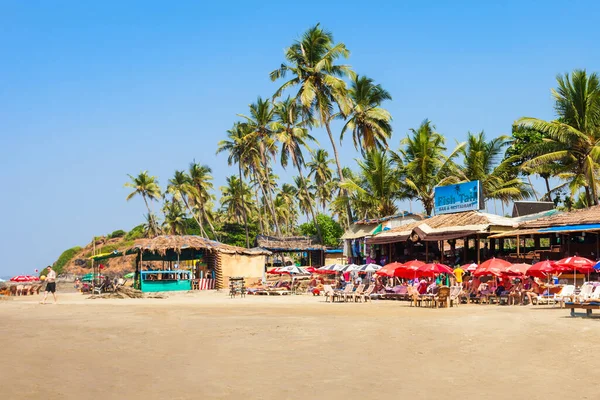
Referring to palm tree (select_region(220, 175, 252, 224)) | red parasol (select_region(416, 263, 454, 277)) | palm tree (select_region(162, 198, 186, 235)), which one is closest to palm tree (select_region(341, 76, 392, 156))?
red parasol (select_region(416, 263, 454, 277))

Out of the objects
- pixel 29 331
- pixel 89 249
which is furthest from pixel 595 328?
pixel 89 249

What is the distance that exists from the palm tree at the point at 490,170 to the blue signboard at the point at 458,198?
4511 mm

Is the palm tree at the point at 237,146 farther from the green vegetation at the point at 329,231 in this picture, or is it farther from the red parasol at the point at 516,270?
the red parasol at the point at 516,270

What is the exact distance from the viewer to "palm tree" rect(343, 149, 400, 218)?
41.2 meters

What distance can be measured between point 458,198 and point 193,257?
16474 millimetres

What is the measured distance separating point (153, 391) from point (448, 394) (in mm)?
3428

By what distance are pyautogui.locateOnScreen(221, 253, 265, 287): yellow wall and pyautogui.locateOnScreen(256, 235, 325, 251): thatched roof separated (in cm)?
569

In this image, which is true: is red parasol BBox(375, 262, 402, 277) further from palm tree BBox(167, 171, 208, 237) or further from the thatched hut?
palm tree BBox(167, 171, 208, 237)

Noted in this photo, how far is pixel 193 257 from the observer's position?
4300 centimetres

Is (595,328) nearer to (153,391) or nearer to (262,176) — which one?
(153,391)

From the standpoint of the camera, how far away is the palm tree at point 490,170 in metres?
40.1

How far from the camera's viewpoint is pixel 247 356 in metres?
11.2

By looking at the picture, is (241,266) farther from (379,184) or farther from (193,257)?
(379,184)

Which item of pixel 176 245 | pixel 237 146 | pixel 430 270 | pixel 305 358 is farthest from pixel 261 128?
pixel 305 358
